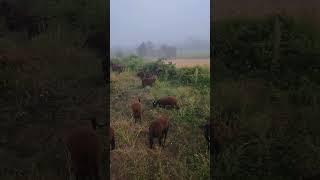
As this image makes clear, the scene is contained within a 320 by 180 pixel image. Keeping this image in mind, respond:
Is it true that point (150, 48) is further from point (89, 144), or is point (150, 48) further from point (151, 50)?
point (89, 144)

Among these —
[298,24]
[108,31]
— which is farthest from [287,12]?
[108,31]

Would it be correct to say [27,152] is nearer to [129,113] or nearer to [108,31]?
[129,113]

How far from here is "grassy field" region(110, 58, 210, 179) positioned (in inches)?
126

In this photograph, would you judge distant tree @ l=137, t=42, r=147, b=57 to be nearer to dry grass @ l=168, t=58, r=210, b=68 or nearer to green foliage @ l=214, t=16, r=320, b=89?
dry grass @ l=168, t=58, r=210, b=68

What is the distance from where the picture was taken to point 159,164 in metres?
3.23

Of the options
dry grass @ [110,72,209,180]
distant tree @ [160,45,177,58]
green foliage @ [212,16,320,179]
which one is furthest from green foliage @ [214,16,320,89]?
dry grass @ [110,72,209,180]

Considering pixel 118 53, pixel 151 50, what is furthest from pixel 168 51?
pixel 118 53

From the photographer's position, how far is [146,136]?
3248 mm

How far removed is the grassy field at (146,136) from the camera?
10.5ft

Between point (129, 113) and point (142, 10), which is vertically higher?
point (142, 10)

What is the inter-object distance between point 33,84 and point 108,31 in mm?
667

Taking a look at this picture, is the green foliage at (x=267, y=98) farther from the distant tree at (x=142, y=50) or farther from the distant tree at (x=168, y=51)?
the distant tree at (x=142, y=50)

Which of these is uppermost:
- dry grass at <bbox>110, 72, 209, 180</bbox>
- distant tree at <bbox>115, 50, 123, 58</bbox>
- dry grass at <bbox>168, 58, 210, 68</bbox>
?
distant tree at <bbox>115, 50, 123, 58</bbox>

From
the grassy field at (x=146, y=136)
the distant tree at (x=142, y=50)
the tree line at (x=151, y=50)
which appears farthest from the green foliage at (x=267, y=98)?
the distant tree at (x=142, y=50)
